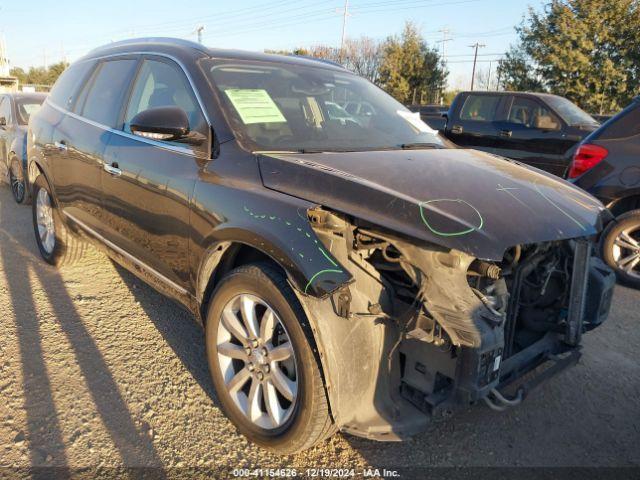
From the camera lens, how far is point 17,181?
736 centimetres

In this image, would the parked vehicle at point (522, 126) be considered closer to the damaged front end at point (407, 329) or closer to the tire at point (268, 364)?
the damaged front end at point (407, 329)

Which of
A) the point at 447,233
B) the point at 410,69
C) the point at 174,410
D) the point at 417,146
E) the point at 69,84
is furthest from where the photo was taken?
the point at 410,69

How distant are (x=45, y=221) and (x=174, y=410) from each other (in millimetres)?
2971

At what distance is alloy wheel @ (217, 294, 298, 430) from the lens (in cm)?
228

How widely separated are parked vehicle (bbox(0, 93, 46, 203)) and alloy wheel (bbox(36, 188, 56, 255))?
7.58 feet

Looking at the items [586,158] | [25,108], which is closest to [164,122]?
[586,158]

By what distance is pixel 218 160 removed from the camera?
2594 millimetres

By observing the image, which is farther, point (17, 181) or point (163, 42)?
point (17, 181)

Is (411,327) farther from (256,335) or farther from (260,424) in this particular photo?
(260,424)

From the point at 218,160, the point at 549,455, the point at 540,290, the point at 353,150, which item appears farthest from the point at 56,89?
the point at 549,455

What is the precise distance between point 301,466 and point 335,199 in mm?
1239

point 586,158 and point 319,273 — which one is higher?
point 586,158

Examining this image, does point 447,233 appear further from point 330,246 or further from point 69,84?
point 69,84

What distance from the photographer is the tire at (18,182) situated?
7127 mm
